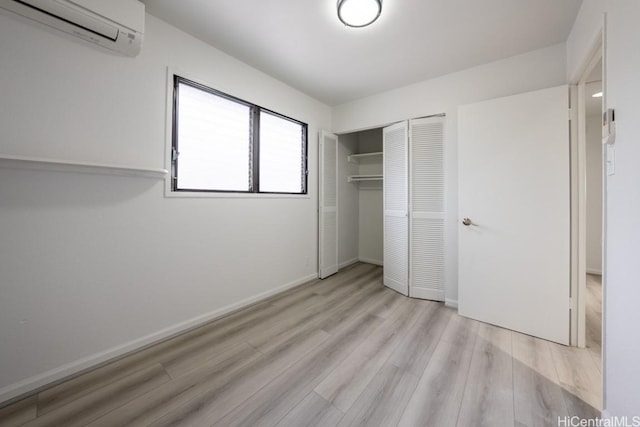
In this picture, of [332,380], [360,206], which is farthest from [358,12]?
[360,206]

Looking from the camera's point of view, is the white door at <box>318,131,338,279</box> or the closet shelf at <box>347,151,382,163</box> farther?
the closet shelf at <box>347,151,382,163</box>

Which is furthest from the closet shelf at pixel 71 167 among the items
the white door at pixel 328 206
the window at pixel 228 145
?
the white door at pixel 328 206

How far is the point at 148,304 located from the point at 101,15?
6.57 feet

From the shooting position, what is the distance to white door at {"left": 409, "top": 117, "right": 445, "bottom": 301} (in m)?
2.76

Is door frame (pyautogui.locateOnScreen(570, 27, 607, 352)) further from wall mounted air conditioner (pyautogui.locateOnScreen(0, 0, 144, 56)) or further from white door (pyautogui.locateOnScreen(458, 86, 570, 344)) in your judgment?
wall mounted air conditioner (pyautogui.locateOnScreen(0, 0, 144, 56))

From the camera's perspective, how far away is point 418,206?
2.89 metres

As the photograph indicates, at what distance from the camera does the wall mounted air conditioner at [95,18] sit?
1.33m

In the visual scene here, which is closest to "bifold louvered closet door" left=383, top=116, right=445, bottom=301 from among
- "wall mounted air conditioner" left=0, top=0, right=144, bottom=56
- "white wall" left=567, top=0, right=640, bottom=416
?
"white wall" left=567, top=0, right=640, bottom=416

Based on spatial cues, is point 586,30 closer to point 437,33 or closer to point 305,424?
point 437,33

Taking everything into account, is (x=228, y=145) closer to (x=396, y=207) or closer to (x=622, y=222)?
(x=396, y=207)

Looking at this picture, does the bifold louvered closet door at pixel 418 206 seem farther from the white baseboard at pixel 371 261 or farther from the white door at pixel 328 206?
the white baseboard at pixel 371 261

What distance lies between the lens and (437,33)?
204 centimetres

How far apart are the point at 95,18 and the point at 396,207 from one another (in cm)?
309

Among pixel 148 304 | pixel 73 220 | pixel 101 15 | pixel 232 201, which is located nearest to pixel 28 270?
pixel 73 220
